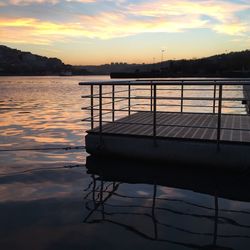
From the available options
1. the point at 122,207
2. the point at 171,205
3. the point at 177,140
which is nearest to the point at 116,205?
the point at 122,207

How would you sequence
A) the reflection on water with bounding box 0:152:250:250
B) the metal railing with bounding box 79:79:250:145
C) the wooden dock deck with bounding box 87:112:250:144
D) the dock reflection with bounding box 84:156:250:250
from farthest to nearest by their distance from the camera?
the wooden dock deck with bounding box 87:112:250:144
the metal railing with bounding box 79:79:250:145
the dock reflection with bounding box 84:156:250:250
the reflection on water with bounding box 0:152:250:250

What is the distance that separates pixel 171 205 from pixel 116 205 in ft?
2.65

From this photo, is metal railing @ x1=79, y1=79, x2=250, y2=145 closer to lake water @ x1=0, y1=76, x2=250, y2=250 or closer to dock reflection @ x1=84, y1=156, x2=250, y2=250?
dock reflection @ x1=84, y1=156, x2=250, y2=250

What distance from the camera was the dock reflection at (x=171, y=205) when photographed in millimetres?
4273

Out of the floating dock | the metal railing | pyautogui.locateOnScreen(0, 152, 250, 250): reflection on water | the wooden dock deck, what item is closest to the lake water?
pyautogui.locateOnScreen(0, 152, 250, 250): reflection on water

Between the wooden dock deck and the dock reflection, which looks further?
the wooden dock deck

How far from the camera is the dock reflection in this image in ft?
14.0

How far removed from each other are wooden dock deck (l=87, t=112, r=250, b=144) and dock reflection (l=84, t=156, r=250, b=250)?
0.67m

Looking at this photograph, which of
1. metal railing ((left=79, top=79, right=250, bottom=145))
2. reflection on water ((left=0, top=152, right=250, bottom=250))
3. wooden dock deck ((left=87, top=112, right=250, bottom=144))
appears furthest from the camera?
wooden dock deck ((left=87, top=112, right=250, bottom=144))

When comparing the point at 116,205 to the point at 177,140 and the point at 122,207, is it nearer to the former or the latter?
the point at 122,207

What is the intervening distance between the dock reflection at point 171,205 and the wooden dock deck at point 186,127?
67 cm

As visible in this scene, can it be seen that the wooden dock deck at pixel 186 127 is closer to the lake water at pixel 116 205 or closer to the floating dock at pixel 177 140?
the floating dock at pixel 177 140

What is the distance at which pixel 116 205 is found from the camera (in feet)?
17.5

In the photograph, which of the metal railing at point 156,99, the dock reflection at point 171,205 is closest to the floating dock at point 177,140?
the metal railing at point 156,99
